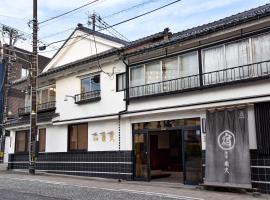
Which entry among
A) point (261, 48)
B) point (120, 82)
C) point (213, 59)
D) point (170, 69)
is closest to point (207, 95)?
point (213, 59)

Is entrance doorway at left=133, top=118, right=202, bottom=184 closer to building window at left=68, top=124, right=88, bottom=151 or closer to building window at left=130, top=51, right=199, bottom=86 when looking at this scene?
building window at left=130, top=51, right=199, bottom=86

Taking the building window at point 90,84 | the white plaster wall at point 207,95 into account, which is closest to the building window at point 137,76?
the white plaster wall at point 207,95

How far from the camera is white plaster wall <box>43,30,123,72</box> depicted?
60.6 ft

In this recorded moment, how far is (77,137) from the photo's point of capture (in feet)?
61.3

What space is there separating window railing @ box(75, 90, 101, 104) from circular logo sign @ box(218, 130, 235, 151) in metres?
7.31

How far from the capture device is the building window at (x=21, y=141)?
22.1m

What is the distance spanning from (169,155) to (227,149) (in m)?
8.30

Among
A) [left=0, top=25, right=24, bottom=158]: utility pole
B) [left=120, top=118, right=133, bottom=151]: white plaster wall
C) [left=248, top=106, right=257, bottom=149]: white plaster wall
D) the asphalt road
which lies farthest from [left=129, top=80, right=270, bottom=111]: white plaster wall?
[left=0, top=25, right=24, bottom=158]: utility pole

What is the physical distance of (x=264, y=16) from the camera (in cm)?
1110

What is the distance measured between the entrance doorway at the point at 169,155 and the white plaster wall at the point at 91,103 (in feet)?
6.40

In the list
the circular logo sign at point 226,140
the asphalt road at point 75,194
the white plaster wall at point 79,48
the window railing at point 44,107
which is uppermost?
the white plaster wall at point 79,48

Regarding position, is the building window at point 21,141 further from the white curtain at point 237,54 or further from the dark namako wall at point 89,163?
the white curtain at point 237,54

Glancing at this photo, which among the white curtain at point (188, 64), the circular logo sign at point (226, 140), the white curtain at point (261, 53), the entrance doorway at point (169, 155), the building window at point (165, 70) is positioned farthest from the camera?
the building window at point (165, 70)

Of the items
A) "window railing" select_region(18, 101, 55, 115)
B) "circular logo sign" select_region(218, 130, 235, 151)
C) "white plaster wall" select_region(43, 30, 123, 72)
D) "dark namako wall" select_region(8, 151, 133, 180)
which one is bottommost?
"dark namako wall" select_region(8, 151, 133, 180)
